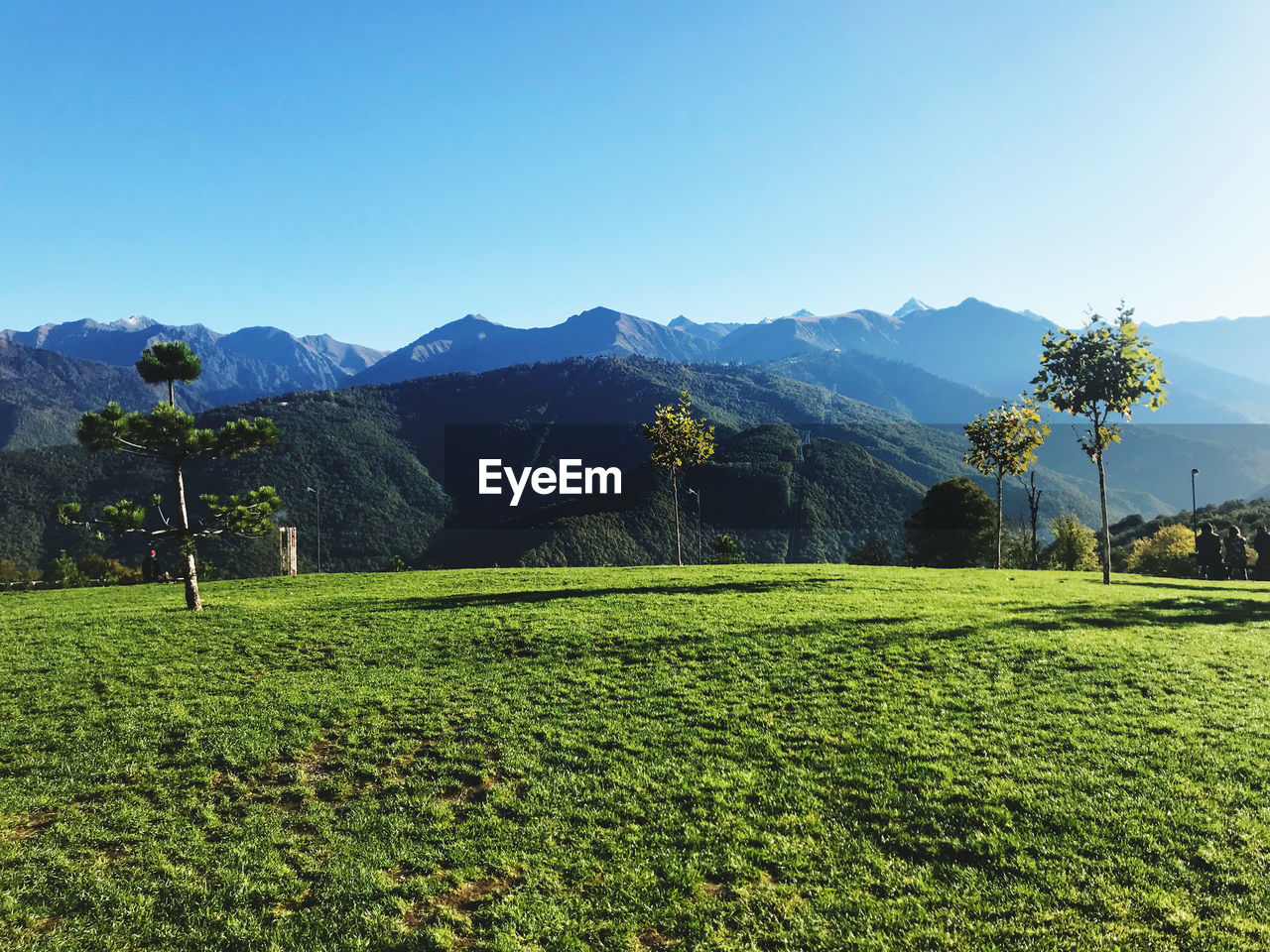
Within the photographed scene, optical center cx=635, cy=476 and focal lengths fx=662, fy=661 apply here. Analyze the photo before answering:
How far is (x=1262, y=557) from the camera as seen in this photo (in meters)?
46.1

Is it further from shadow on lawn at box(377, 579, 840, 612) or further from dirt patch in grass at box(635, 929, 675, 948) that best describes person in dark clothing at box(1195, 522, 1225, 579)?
dirt patch in grass at box(635, 929, 675, 948)

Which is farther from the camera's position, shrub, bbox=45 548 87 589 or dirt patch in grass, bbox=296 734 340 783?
shrub, bbox=45 548 87 589

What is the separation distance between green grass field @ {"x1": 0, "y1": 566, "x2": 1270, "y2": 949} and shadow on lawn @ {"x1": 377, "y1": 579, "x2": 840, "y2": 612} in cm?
508

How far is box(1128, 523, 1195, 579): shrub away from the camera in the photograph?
7238 cm

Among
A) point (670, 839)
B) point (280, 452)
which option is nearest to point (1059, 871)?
point (670, 839)

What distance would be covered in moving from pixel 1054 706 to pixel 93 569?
289ft

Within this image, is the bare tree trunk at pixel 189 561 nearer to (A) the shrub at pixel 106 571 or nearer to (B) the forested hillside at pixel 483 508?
(A) the shrub at pixel 106 571

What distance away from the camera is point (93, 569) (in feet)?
232

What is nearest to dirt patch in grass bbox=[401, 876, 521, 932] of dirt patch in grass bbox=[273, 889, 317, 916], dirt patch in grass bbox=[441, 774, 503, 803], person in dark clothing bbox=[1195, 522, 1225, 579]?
dirt patch in grass bbox=[273, 889, 317, 916]

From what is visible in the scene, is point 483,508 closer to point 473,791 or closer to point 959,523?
point 959,523

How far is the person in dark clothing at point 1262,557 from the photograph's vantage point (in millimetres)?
45344

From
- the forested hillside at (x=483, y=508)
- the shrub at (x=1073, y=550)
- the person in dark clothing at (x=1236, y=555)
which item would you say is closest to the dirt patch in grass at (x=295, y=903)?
the person in dark clothing at (x=1236, y=555)

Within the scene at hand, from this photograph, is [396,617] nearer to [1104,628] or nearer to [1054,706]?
[1054,706]

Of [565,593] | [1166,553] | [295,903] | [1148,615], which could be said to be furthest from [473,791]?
[1166,553]
